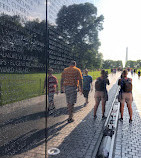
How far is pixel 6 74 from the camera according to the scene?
1.92 metres

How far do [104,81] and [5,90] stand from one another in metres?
4.07

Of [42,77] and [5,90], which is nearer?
[5,90]

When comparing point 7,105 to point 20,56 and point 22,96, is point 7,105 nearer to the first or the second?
point 22,96

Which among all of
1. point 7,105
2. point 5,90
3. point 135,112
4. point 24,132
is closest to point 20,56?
point 5,90

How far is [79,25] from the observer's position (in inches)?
154

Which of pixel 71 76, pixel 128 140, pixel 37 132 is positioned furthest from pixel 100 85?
pixel 37 132

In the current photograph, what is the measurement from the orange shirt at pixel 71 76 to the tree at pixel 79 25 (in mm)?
470

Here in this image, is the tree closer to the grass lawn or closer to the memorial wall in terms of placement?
the memorial wall

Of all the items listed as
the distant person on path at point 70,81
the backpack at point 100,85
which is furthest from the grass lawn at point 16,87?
the backpack at point 100,85

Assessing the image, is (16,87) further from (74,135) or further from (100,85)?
(100,85)

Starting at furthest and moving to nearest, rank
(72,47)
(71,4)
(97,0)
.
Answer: (97,0), (72,47), (71,4)

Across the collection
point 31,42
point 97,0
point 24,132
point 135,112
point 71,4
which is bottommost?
point 135,112

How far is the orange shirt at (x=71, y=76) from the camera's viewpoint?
4028mm

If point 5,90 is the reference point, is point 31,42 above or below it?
above
